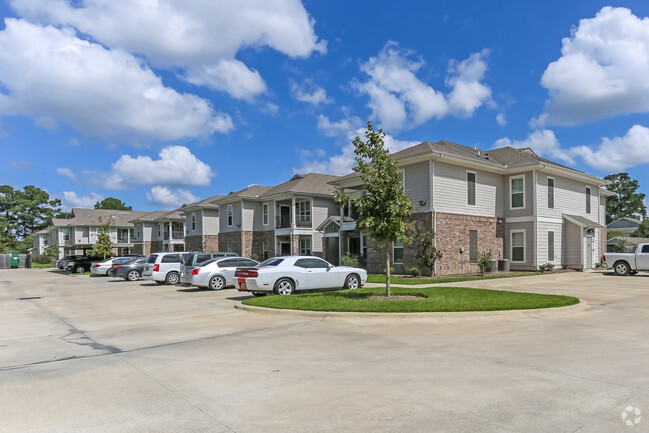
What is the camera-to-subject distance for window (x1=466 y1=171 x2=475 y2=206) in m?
24.9

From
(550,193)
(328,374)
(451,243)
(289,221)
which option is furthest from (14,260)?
(328,374)

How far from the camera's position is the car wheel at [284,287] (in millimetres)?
15086

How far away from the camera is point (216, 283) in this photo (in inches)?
767

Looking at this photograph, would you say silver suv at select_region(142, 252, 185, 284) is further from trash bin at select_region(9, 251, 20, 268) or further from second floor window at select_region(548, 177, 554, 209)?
trash bin at select_region(9, 251, 20, 268)

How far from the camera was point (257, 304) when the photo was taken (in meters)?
12.7

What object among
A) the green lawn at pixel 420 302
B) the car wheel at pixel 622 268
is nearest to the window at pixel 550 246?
the car wheel at pixel 622 268

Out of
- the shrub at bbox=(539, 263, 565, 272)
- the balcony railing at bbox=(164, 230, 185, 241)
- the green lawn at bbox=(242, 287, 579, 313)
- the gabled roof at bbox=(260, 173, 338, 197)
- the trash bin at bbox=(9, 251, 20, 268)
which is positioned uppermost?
the gabled roof at bbox=(260, 173, 338, 197)

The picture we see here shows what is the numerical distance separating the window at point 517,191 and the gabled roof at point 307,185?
42.2ft

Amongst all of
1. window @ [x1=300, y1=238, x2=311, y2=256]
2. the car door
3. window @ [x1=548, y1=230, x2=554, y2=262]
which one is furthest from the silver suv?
window @ [x1=548, y1=230, x2=554, y2=262]

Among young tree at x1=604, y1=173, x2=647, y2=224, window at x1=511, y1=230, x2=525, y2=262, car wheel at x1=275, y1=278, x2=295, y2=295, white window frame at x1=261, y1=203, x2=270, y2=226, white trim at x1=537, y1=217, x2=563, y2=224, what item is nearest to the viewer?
car wheel at x1=275, y1=278, x2=295, y2=295

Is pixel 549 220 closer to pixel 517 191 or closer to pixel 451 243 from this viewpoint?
pixel 517 191

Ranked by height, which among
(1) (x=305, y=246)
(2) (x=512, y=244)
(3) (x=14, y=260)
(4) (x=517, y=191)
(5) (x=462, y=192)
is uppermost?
(4) (x=517, y=191)

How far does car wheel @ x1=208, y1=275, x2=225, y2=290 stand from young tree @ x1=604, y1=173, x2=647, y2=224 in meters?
91.1

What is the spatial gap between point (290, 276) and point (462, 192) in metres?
13.3
